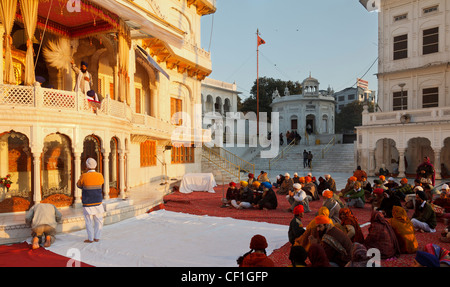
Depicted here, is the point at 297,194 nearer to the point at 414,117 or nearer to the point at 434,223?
the point at 434,223

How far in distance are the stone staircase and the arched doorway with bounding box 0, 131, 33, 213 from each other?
1939 cm

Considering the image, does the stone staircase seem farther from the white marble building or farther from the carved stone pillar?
the white marble building

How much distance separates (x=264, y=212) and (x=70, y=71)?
32.1 feet

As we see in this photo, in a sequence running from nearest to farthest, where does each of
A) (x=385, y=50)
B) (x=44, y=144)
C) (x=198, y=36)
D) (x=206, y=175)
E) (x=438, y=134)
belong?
1. (x=44, y=144)
2. (x=206, y=175)
3. (x=438, y=134)
4. (x=198, y=36)
5. (x=385, y=50)

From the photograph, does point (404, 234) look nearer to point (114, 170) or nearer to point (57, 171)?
point (114, 170)

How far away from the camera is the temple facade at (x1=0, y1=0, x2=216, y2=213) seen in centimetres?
826

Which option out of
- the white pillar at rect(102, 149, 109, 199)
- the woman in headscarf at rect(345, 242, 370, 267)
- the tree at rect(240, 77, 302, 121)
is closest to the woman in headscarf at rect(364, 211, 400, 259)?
the woman in headscarf at rect(345, 242, 370, 267)

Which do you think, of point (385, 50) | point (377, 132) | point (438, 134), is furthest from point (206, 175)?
point (385, 50)

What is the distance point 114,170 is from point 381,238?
29.4 ft

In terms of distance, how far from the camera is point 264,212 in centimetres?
995

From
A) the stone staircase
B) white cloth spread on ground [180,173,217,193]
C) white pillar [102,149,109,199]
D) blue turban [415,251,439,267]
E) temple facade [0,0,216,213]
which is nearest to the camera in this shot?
blue turban [415,251,439,267]

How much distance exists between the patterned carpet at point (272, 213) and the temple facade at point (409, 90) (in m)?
11.9

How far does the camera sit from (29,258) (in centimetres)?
586

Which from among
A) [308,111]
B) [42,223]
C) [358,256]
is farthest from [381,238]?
[308,111]
